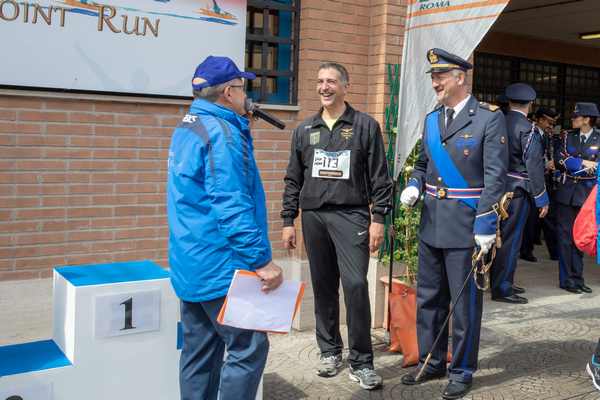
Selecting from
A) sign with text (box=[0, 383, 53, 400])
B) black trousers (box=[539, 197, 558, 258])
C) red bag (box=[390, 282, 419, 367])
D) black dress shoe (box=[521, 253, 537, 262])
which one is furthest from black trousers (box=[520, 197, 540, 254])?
sign with text (box=[0, 383, 53, 400])

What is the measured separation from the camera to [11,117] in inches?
189

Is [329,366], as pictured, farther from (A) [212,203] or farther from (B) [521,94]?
(B) [521,94]

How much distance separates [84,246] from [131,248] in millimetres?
348

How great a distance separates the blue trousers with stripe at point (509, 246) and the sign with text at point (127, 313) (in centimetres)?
426

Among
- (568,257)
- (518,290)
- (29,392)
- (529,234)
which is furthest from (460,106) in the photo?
(529,234)

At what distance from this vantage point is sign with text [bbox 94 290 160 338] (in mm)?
3646

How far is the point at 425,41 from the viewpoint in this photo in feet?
16.4

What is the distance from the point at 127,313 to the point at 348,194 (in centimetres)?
164

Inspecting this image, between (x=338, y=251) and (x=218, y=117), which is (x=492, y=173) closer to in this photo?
(x=338, y=251)

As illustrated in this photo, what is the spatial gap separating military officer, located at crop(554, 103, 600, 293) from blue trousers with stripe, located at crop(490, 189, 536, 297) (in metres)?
0.88

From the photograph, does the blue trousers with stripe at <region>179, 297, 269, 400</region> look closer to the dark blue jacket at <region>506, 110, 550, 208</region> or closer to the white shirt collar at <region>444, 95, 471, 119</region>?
the white shirt collar at <region>444, 95, 471, 119</region>

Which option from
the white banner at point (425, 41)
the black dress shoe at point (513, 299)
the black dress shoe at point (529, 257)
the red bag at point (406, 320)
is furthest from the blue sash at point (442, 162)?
the black dress shoe at point (529, 257)

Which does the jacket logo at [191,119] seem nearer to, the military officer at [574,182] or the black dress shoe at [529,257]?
the military officer at [574,182]

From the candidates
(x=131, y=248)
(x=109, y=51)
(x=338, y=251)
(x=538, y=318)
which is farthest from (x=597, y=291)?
(x=109, y=51)
